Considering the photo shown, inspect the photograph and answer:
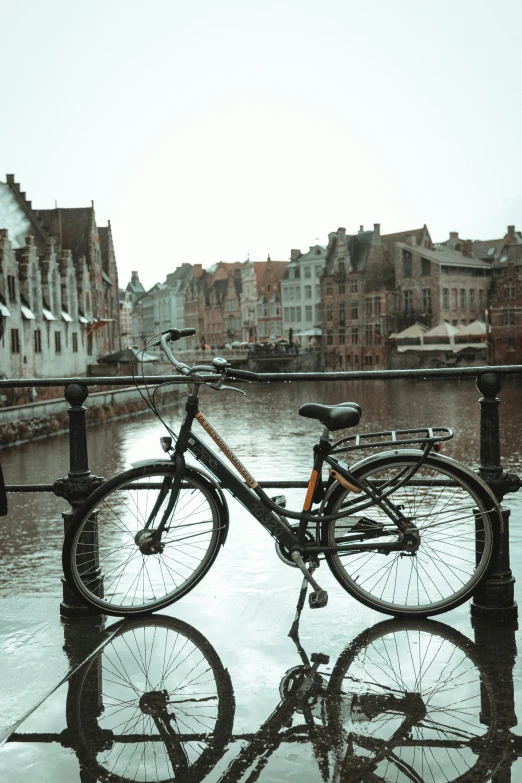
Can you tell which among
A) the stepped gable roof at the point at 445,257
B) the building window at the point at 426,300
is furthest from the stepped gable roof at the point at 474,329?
the stepped gable roof at the point at 445,257

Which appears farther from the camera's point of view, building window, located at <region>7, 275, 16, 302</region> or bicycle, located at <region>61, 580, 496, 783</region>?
building window, located at <region>7, 275, 16, 302</region>

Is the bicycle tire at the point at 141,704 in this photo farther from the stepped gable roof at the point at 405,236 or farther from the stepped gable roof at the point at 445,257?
the stepped gable roof at the point at 405,236

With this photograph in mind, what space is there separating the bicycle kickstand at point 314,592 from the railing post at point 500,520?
621 mm

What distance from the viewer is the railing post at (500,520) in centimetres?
329

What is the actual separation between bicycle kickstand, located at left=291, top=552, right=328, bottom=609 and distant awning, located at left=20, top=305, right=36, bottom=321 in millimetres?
39219

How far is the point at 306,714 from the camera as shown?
2504mm

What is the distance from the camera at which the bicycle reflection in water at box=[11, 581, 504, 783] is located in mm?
2217

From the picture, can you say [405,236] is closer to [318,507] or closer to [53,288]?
[53,288]

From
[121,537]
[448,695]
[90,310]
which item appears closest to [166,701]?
[448,695]

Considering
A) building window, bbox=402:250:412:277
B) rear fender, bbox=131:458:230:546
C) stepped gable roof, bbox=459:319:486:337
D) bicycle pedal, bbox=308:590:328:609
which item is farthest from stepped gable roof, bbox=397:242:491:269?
bicycle pedal, bbox=308:590:328:609

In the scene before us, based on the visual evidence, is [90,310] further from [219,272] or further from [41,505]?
[219,272]

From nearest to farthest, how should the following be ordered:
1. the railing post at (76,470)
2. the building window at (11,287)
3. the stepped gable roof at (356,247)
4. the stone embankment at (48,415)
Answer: the railing post at (76,470) → the stone embankment at (48,415) → the building window at (11,287) → the stepped gable roof at (356,247)

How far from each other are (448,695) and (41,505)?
37.5 feet

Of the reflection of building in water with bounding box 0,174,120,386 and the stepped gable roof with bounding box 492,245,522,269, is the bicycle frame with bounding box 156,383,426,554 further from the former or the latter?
the stepped gable roof with bounding box 492,245,522,269
